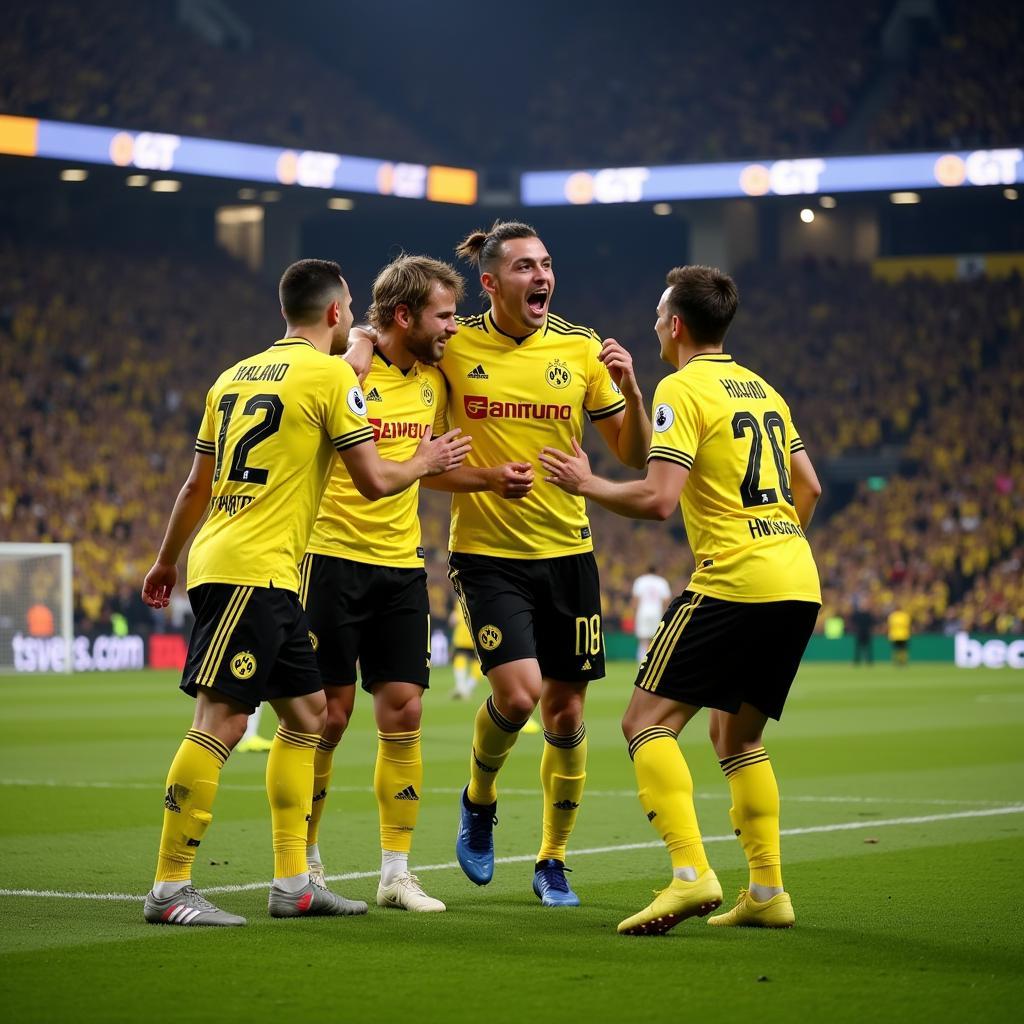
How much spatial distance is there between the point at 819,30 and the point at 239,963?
4367 cm

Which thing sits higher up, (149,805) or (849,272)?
(849,272)

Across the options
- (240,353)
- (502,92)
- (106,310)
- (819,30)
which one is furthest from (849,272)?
(106,310)

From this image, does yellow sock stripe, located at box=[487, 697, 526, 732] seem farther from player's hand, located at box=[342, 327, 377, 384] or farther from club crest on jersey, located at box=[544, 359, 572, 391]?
player's hand, located at box=[342, 327, 377, 384]

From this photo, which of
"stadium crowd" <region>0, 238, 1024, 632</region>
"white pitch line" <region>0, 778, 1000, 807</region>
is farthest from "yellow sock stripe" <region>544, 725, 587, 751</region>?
"stadium crowd" <region>0, 238, 1024, 632</region>

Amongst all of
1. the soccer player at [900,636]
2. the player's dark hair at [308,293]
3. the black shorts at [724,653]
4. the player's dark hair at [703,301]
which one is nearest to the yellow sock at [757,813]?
the black shorts at [724,653]

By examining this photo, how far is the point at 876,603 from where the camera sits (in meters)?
37.8

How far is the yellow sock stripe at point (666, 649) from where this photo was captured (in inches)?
254

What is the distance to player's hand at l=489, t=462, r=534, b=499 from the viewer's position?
7.01m

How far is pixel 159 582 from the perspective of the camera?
6953 mm

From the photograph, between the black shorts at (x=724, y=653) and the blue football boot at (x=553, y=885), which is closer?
the black shorts at (x=724, y=653)

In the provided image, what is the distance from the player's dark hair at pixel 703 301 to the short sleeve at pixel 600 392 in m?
0.84

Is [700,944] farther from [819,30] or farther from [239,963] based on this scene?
[819,30]

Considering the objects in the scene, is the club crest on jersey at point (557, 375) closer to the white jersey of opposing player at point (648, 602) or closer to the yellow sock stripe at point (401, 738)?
Answer: the yellow sock stripe at point (401, 738)

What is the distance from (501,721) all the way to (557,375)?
144 cm
